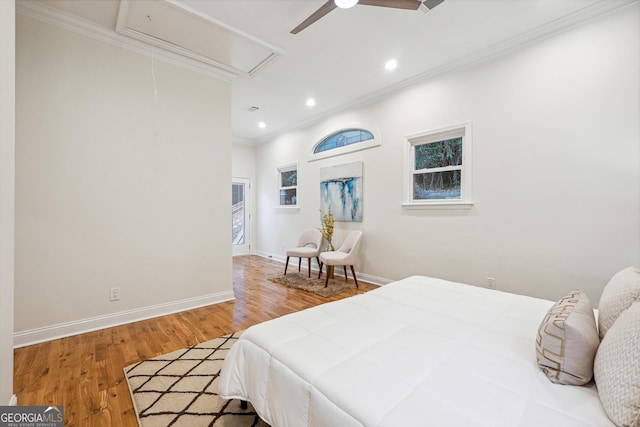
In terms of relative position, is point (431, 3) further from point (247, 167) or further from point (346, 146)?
point (247, 167)

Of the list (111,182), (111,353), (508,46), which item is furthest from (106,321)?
(508,46)

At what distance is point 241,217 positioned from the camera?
7059 mm

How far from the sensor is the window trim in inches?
167

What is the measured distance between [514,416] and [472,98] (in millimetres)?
3354

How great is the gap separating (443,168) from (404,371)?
306cm

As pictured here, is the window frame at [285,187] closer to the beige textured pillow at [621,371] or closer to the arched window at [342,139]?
the arched window at [342,139]

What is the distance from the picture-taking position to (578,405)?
0.88 metres

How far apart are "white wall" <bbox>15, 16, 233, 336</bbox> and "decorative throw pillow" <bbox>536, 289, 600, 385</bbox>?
3296mm

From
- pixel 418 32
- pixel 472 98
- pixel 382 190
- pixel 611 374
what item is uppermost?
pixel 418 32

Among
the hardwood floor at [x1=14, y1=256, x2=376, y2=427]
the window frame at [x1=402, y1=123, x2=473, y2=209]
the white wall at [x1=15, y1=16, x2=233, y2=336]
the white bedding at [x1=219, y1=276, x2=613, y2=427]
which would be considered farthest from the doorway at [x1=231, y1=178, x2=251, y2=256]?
the white bedding at [x1=219, y1=276, x2=613, y2=427]

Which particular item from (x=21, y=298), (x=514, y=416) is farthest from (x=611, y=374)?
(x=21, y=298)

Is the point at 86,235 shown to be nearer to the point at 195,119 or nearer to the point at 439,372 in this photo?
the point at 195,119

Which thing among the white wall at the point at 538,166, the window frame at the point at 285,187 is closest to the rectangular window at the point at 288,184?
the window frame at the point at 285,187

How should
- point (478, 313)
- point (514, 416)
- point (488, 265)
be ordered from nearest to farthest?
point (514, 416), point (478, 313), point (488, 265)
